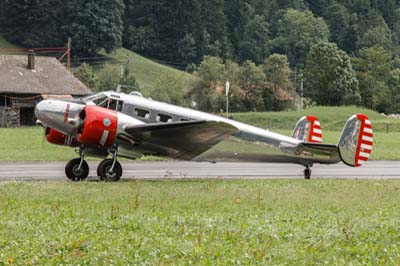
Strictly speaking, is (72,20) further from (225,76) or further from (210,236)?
(210,236)

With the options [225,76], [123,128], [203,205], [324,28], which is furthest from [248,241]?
[324,28]

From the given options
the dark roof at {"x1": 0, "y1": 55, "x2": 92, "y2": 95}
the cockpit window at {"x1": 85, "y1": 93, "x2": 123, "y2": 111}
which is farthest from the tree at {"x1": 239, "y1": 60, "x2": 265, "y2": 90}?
the cockpit window at {"x1": 85, "y1": 93, "x2": 123, "y2": 111}

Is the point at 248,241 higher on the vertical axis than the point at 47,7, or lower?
lower

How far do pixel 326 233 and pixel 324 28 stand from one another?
14591 cm

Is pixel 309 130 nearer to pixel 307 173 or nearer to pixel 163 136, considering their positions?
pixel 307 173

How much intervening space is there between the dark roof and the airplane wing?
1709 inches

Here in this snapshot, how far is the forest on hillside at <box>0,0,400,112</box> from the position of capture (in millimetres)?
91562

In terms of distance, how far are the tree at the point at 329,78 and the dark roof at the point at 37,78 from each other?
33.9 metres

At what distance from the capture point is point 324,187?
1908 cm

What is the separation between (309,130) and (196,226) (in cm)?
1133

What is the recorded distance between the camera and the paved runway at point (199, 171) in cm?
2280

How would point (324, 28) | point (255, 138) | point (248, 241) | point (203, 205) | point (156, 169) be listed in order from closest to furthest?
point (248, 241) → point (203, 205) → point (255, 138) → point (156, 169) → point (324, 28)

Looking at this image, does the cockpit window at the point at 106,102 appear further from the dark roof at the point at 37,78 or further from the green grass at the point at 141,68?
the green grass at the point at 141,68

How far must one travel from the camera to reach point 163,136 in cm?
2038
